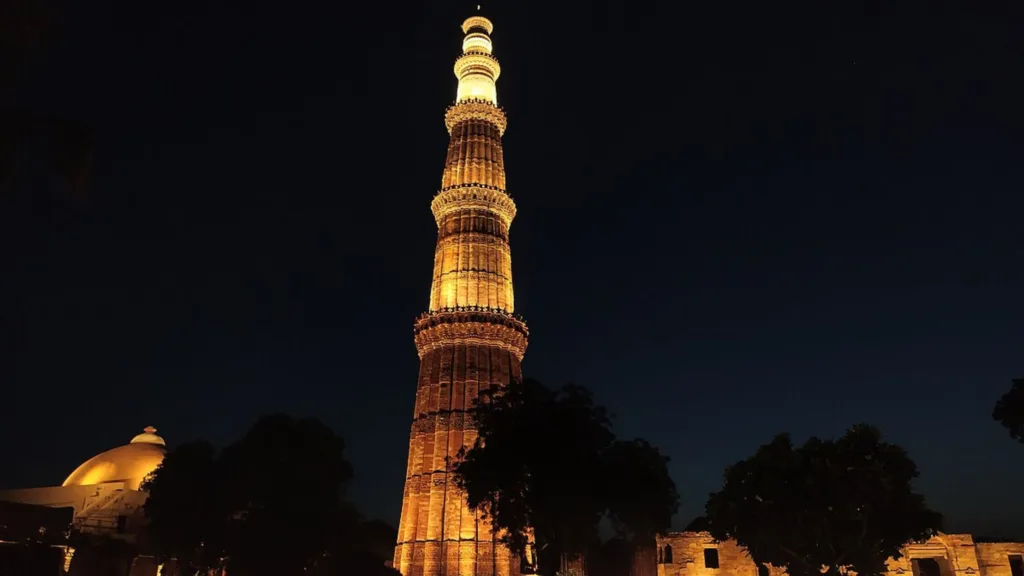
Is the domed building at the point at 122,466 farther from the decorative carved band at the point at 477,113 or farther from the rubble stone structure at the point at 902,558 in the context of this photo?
the rubble stone structure at the point at 902,558

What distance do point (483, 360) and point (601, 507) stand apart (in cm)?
2015

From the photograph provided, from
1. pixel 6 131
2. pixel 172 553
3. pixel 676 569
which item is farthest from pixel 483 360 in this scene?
pixel 6 131

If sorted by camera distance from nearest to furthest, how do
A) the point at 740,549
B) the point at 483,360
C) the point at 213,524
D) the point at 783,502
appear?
the point at 783,502 → the point at 213,524 → the point at 740,549 → the point at 483,360

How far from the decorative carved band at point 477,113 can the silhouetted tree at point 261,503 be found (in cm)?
2884

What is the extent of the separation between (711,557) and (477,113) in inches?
1451

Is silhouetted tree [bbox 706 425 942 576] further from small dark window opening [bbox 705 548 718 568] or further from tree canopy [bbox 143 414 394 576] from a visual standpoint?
tree canopy [bbox 143 414 394 576]

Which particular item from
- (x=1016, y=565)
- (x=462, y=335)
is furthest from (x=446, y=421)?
(x=1016, y=565)

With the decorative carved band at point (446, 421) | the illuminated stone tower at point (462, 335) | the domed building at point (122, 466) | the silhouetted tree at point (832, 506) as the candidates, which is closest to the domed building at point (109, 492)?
the domed building at point (122, 466)

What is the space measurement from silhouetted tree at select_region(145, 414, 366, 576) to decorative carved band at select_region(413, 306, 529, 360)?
11.7 meters

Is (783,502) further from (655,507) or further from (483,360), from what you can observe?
(483,360)

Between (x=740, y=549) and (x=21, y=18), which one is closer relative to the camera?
(x=21, y=18)

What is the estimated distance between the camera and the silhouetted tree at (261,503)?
4106 centimetres

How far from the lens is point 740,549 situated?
160 ft

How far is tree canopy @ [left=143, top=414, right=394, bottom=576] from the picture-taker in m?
41.1
